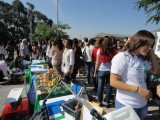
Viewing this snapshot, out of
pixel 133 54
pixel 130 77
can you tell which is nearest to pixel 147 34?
pixel 133 54

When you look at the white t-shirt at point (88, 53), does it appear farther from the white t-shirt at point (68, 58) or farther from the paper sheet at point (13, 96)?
the paper sheet at point (13, 96)

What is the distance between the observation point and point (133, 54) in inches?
75.5

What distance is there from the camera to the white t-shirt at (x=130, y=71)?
1870 mm

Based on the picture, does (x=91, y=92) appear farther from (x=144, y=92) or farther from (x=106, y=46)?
(x=144, y=92)

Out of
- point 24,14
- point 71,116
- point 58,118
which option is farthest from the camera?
point 24,14

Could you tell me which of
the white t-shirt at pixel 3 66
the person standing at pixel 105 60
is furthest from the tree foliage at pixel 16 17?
the person standing at pixel 105 60

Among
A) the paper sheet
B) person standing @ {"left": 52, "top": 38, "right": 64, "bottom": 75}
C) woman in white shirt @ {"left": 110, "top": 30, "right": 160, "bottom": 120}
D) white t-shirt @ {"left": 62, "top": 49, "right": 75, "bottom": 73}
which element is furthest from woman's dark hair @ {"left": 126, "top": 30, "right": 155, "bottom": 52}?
person standing @ {"left": 52, "top": 38, "right": 64, "bottom": 75}

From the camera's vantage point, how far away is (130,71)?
74.1 inches

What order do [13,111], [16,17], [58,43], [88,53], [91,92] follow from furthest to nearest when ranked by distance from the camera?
[16,17] < [88,53] < [91,92] < [58,43] < [13,111]

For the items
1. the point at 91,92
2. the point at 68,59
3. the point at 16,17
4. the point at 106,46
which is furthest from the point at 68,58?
the point at 16,17

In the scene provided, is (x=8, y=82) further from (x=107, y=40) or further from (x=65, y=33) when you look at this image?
(x=65, y=33)

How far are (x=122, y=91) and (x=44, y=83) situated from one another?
2.08 meters

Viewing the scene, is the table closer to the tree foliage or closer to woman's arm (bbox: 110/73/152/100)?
woman's arm (bbox: 110/73/152/100)

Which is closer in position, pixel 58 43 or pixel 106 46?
pixel 106 46
